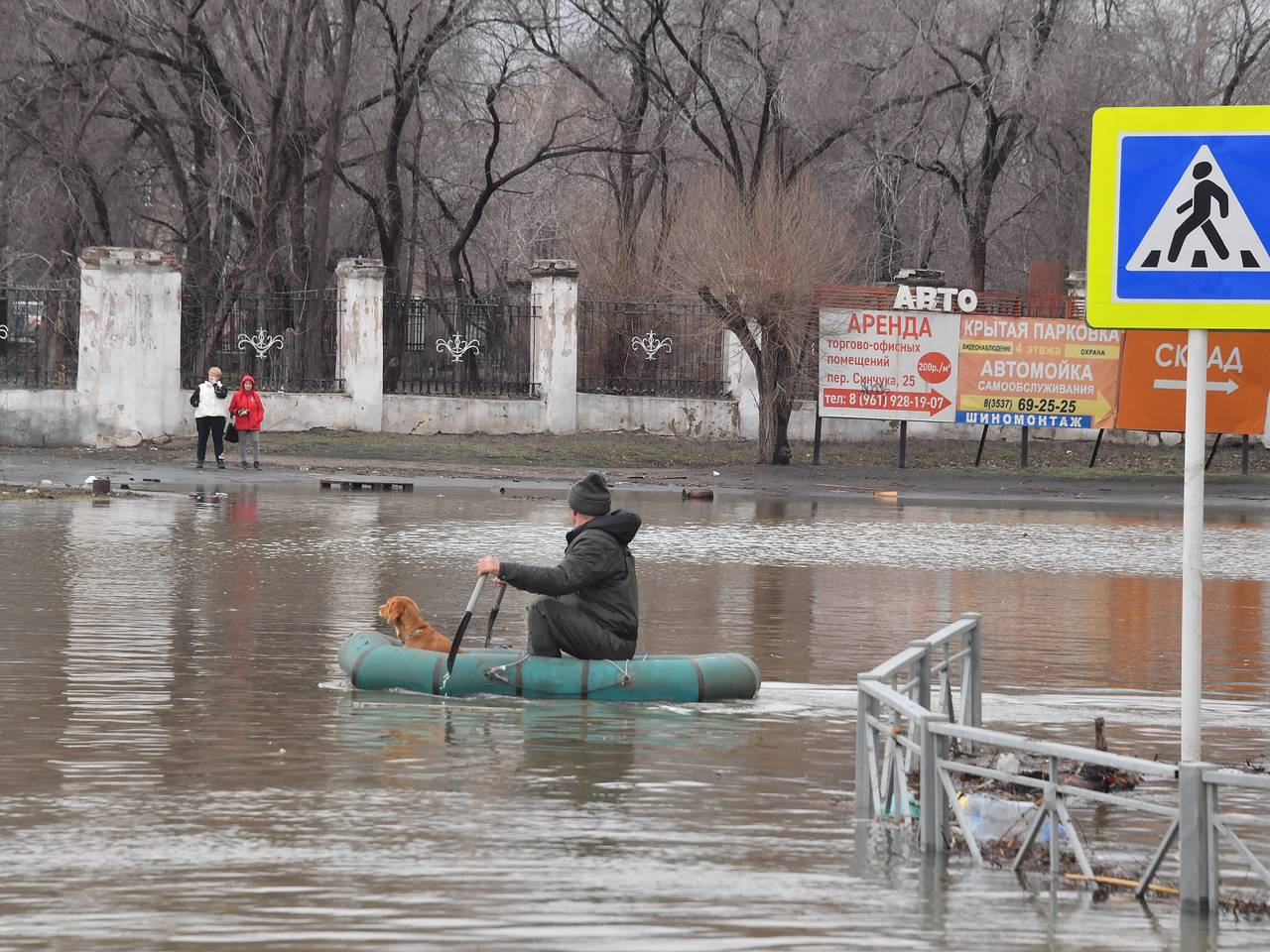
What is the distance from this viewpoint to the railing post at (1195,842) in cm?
594

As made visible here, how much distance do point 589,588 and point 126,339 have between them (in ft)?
77.3

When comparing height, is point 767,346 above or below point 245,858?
above

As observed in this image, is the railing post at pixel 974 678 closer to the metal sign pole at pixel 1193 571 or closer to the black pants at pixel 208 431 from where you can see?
the metal sign pole at pixel 1193 571

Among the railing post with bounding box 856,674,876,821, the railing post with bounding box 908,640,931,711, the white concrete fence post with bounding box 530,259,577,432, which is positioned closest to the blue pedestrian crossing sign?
the railing post with bounding box 856,674,876,821

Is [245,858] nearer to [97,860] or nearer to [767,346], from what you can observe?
[97,860]

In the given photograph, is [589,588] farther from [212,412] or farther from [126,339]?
[126,339]

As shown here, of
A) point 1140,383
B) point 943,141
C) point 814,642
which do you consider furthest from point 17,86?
point 814,642

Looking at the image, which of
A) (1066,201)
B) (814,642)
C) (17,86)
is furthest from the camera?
(1066,201)

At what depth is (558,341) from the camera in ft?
119

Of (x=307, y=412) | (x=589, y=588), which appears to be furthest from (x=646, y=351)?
(x=589, y=588)

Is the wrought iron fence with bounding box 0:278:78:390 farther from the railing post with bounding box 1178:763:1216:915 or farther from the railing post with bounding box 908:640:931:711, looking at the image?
the railing post with bounding box 1178:763:1216:915

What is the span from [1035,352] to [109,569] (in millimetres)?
22083

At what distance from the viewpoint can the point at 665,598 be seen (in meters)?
15.7

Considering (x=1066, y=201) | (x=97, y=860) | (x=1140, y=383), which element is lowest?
(x=97, y=860)
